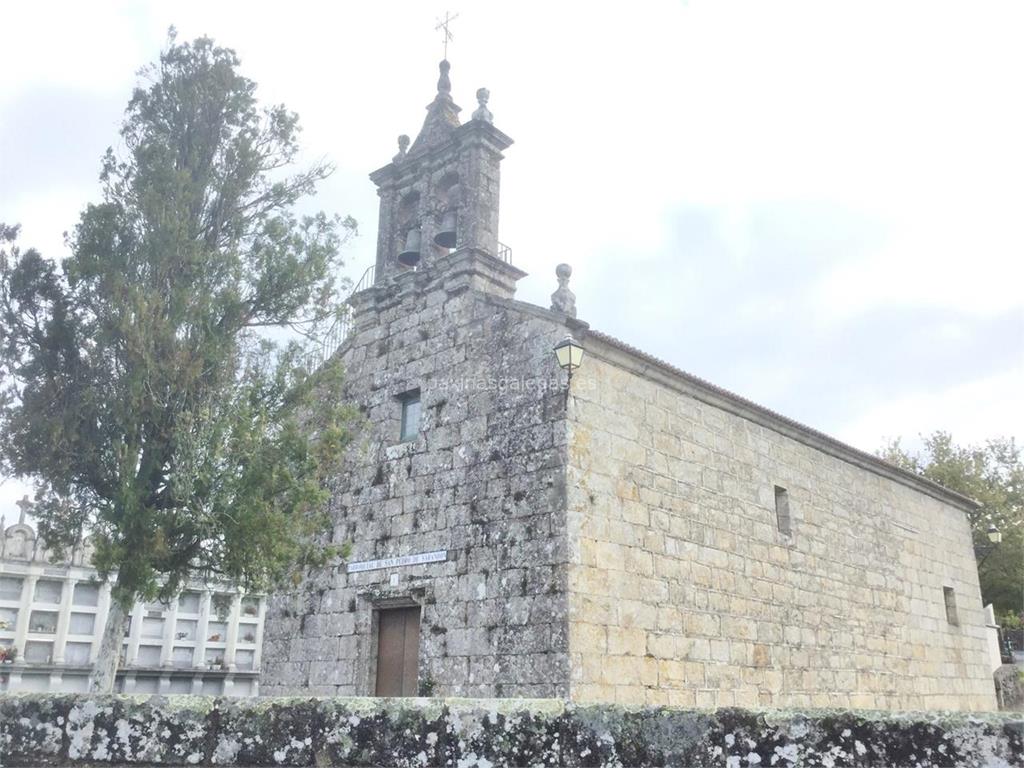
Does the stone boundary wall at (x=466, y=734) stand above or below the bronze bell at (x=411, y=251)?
below

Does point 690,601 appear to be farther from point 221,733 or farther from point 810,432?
point 221,733

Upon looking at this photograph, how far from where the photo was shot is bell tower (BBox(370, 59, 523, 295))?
42.1 feet

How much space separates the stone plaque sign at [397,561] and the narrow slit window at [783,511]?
5.57 meters

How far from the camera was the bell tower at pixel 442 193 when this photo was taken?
12828mm

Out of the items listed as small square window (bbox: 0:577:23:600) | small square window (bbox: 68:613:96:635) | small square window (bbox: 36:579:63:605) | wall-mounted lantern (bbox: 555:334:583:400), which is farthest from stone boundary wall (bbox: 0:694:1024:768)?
small square window (bbox: 68:613:96:635)

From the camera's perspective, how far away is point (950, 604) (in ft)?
58.6

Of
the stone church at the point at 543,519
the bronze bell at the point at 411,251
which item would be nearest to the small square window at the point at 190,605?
the stone church at the point at 543,519

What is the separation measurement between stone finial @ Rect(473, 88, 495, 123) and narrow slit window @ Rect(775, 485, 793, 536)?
723 cm

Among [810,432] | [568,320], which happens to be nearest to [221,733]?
[568,320]

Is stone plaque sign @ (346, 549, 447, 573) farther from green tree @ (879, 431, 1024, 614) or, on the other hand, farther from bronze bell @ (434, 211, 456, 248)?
green tree @ (879, 431, 1024, 614)

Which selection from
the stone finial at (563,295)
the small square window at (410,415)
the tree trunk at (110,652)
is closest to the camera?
the tree trunk at (110,652)

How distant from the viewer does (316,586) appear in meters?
12.9

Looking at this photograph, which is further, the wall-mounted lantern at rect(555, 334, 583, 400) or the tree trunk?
the wall-mounted lantern at rect(555, 334, 583, 400)

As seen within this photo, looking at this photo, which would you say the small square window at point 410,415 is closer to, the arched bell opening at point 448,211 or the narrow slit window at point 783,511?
the arched bell opening at point 448,211
